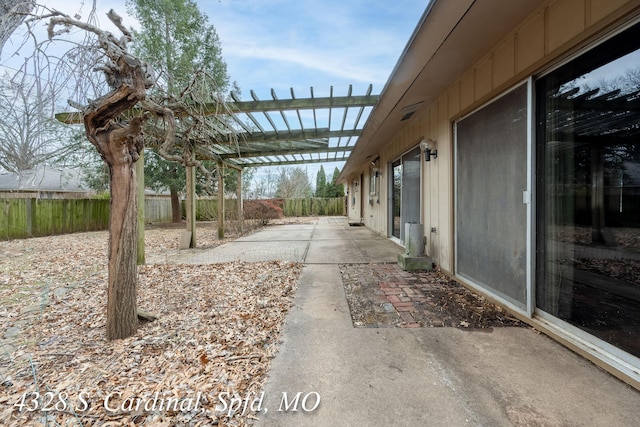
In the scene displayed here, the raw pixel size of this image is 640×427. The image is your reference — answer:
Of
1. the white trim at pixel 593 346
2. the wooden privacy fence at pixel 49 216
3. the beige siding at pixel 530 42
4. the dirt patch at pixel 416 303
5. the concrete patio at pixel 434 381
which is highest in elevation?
the beige siding at pixel 530 42

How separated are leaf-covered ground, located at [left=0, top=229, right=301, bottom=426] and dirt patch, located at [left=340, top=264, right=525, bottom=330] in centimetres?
83

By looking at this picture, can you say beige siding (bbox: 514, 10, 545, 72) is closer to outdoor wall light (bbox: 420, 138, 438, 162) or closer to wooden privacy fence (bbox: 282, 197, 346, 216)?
outdoor wall light (bbox: 420, 138, 438, 162)

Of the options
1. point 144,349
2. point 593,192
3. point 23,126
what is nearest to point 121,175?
point 144,349

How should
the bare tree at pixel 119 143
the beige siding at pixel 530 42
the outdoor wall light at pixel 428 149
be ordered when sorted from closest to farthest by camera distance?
the bare tree at pixel 119 143, the beige siding at pixel 530 42, the outdoor wall light at pixel 428 149

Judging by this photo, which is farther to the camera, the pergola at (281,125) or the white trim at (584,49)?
the pergola at (281,125)

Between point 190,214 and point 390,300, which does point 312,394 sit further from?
point 190,214

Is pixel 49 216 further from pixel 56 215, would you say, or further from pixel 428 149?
pixel 428 149

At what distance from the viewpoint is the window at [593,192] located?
1.71m

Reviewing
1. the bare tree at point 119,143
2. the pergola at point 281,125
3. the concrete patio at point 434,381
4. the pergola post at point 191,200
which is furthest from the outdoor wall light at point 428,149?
the pergola post at point 191,200

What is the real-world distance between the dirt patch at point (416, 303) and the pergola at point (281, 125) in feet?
8.05

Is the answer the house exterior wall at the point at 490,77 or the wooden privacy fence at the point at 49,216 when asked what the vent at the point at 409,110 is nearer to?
the house exterior wall at the point at 490,77

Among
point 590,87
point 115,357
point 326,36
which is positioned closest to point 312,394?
point 115,357

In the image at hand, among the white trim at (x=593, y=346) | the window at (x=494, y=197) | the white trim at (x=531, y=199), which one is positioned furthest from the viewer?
the window at (x=494, y=197)

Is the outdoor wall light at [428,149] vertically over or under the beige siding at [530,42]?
under
